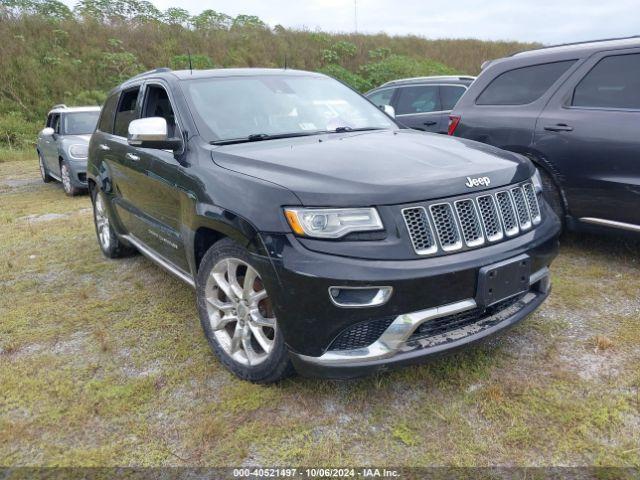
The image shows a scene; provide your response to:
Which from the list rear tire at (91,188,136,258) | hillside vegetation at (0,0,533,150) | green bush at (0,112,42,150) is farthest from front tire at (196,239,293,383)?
green bush at (0,112,42,150)

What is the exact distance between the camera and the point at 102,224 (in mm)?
5125

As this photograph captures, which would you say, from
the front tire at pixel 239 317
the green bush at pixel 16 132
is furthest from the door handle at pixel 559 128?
the green bush at pixel 16 132

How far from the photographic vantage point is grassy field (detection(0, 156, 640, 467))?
7.37 ft

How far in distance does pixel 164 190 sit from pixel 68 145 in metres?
6.53

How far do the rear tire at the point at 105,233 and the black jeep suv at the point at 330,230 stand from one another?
1556mm

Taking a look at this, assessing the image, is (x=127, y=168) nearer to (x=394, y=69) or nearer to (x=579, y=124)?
(x=579, y=124)

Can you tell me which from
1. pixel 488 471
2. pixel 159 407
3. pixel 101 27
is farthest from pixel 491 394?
pixel 101 27

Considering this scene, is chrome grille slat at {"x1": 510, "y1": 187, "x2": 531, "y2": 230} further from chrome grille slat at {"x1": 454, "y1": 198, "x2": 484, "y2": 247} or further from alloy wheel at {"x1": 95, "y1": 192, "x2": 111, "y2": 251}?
alloy wheel at {"x1": 95, "y1": 192, "x2": 111, "y2": 251}

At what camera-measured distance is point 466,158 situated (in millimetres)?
2719

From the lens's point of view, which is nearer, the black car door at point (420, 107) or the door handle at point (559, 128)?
the door handle at point (559, 128)

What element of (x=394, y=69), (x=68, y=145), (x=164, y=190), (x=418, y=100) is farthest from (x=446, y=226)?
(x=394, y=69)

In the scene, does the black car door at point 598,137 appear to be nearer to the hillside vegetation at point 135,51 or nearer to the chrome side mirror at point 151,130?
the chrome side mirror at point 151,130

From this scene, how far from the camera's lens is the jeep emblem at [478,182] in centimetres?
245

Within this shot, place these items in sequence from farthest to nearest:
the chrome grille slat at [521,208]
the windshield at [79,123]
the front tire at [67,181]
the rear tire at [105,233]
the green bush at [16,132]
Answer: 1. the green bush at [16,132]
2. the windshield at [79,123]
3. the front tire at [67,181]
4. the rear tire at [105,233]
5. the chrome grille slat at [521,208]
